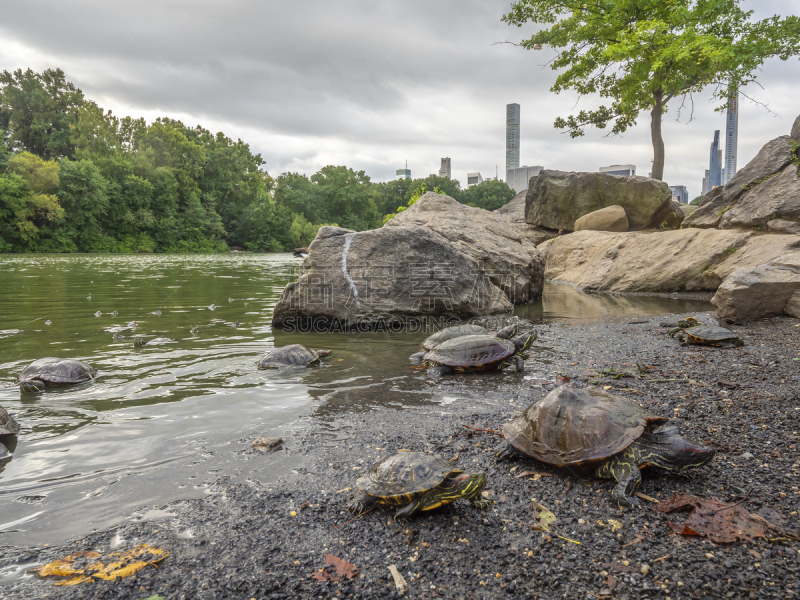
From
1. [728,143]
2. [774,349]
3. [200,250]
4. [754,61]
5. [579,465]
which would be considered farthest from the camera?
[200,250]

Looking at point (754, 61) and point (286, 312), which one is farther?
point (754, 61)

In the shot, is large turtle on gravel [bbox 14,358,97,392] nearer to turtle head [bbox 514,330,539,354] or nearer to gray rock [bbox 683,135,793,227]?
turtle head [bbox 514,330,539,354]

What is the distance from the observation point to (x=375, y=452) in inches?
145

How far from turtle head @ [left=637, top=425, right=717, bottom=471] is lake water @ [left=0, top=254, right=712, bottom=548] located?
259 cm

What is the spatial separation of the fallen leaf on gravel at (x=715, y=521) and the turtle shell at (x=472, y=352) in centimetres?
337

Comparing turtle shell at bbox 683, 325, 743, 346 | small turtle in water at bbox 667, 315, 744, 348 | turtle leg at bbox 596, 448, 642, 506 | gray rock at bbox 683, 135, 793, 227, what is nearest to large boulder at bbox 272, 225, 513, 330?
small turtle in water at bbox 667, 315, 744, 348

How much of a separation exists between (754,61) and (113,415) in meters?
25.1

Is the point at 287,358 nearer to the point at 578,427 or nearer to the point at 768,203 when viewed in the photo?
the point at 578,427

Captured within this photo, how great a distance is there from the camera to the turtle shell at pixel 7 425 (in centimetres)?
388

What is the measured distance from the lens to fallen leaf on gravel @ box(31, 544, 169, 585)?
2262 mm

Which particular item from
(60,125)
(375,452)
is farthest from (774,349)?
(60,125)

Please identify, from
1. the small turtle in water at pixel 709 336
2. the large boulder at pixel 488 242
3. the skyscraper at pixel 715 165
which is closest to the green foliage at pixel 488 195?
the skyscraper at pixel 715 165

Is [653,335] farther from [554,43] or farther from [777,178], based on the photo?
[554,43]

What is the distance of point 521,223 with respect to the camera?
25234 mm
